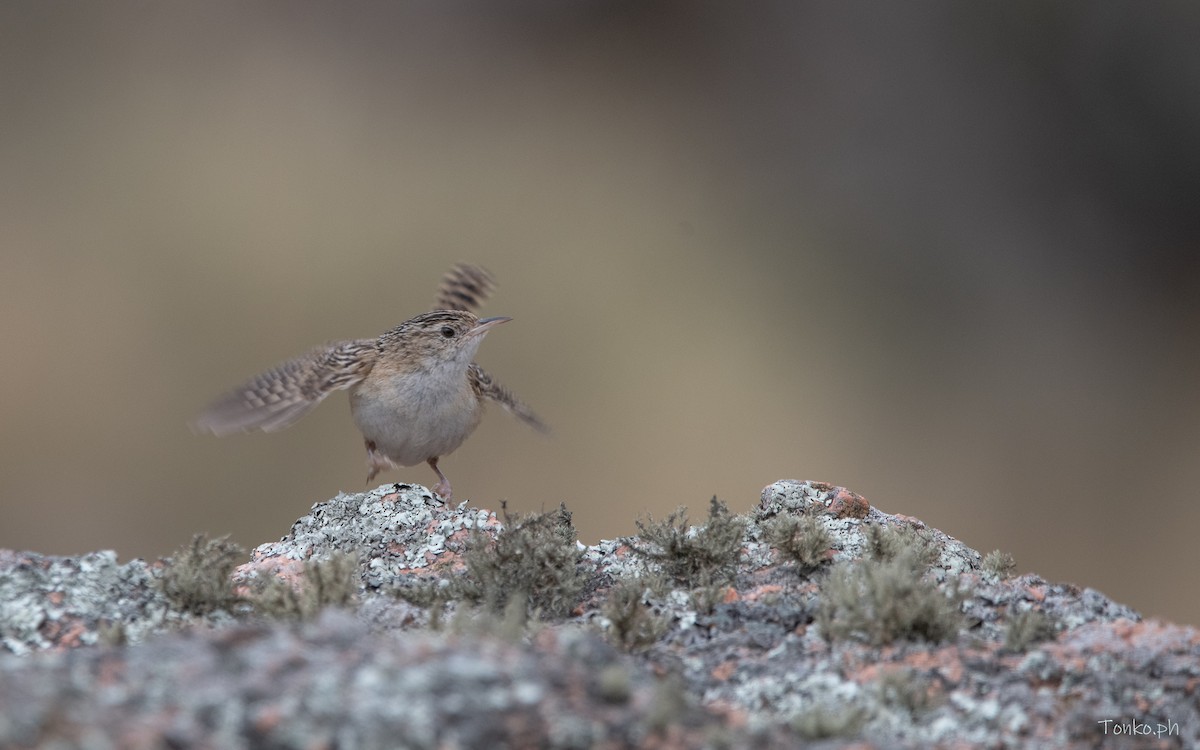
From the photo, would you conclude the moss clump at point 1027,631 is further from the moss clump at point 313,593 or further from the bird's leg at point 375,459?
the bird's leg at point 375,459

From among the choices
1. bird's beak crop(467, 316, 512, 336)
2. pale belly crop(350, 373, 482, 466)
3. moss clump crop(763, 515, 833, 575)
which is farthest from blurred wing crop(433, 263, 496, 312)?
moss clump crop(763, 515, 833, 575)

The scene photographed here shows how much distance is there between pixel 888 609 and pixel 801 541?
85 centimetres

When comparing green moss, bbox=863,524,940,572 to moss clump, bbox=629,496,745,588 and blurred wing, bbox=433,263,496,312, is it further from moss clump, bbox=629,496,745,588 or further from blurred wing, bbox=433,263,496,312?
blurred wing, bbox=433,263,496,312

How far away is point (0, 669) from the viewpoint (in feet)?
8.75

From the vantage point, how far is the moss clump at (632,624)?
3834mm

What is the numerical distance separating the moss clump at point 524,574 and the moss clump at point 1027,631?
1.46 m

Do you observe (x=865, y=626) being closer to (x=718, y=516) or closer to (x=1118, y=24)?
(x=718, y=516)

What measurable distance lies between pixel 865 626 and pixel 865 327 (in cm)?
1199

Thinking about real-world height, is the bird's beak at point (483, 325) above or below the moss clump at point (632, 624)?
above

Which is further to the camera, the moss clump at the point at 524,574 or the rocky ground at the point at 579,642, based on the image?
the moss clump at the point at 524,574

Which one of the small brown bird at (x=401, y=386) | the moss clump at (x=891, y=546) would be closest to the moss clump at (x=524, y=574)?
the moss clump at (x=891, y=546)

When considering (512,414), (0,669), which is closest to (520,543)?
(0,669)

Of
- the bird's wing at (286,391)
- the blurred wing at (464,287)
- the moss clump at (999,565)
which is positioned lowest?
the moss clump at (999,565)

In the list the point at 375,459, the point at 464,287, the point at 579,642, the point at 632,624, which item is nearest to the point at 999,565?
the point at 632,624
